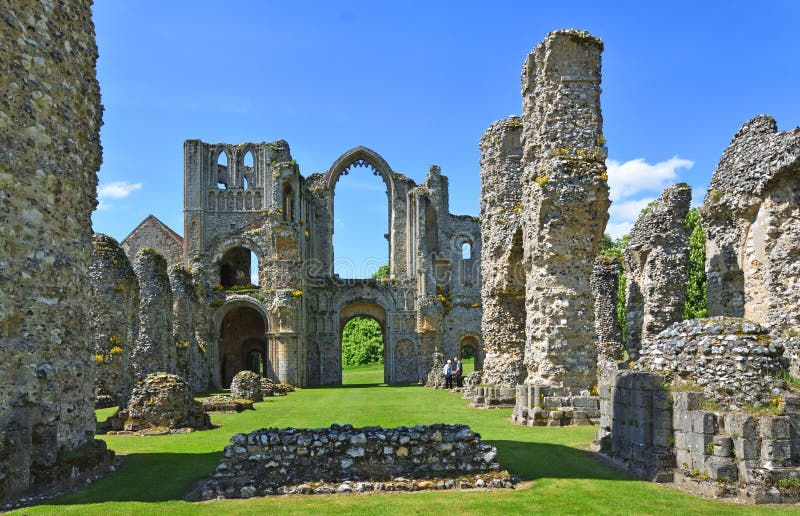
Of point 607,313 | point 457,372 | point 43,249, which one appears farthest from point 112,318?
point 607,313

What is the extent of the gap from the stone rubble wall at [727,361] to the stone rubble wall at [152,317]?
17544 mm

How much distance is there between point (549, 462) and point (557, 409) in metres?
4.46

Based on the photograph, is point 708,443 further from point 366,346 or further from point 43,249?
point 366,346

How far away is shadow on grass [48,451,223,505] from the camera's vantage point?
281 inches

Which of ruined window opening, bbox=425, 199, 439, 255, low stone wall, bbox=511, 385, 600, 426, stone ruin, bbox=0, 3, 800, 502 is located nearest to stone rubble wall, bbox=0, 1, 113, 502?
stone ruin, bbox=0, 3, 800, 502

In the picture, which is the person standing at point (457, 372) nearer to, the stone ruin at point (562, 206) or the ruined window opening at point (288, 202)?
the stone ruin at point (562, 206)

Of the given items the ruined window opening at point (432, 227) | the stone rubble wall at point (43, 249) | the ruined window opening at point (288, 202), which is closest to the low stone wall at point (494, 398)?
the stone rubble wall at point (43, 249)

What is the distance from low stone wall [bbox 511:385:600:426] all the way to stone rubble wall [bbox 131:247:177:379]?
44.0 ft

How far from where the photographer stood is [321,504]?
6781 mm

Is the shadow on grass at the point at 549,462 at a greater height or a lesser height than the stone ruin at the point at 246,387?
greater

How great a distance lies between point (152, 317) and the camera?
22.1 metres

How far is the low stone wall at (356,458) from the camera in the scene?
7500mm

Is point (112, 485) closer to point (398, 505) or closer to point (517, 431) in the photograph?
point (398, 505)

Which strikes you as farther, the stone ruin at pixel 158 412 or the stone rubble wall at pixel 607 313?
the stone rubble wall at pixel 607 313
